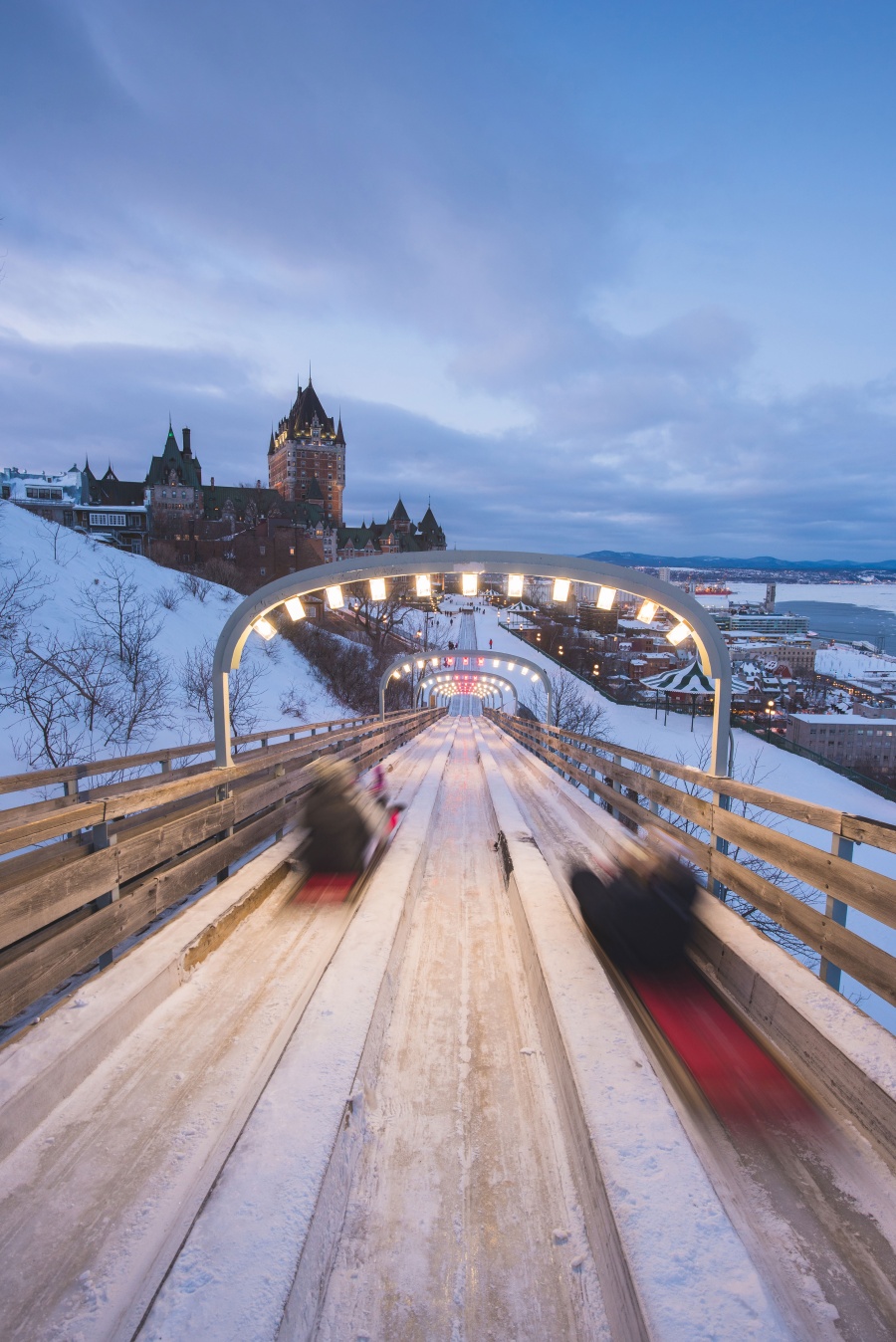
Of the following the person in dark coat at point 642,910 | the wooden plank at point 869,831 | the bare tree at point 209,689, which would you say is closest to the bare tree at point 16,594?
the bare tree at point 209,689

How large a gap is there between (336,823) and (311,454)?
506 ft

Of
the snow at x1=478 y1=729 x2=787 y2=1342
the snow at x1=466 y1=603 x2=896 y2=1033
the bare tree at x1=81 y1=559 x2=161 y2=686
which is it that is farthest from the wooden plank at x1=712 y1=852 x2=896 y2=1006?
the bare tree at x1=81 y1=559 x2=161 y2=686

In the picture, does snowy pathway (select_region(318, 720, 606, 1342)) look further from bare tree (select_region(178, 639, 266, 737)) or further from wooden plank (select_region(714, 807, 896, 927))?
bare tree (select_region(178, 639, 266, 737))

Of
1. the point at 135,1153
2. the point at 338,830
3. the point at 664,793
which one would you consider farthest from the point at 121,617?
the point at 135,1153

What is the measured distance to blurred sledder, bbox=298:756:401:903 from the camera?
5.27 m

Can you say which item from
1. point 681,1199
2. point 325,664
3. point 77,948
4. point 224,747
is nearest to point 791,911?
point 681,1199

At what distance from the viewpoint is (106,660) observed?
65.2 feet

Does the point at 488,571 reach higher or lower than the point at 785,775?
higher

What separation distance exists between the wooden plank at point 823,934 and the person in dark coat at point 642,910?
48 cm

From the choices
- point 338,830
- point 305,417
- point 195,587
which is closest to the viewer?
point 338,830

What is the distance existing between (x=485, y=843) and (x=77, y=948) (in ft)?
14.8

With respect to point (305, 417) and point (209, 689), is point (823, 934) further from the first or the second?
point (305, 417)

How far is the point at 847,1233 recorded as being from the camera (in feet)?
6.59

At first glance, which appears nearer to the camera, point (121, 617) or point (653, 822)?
point (653, 822)
